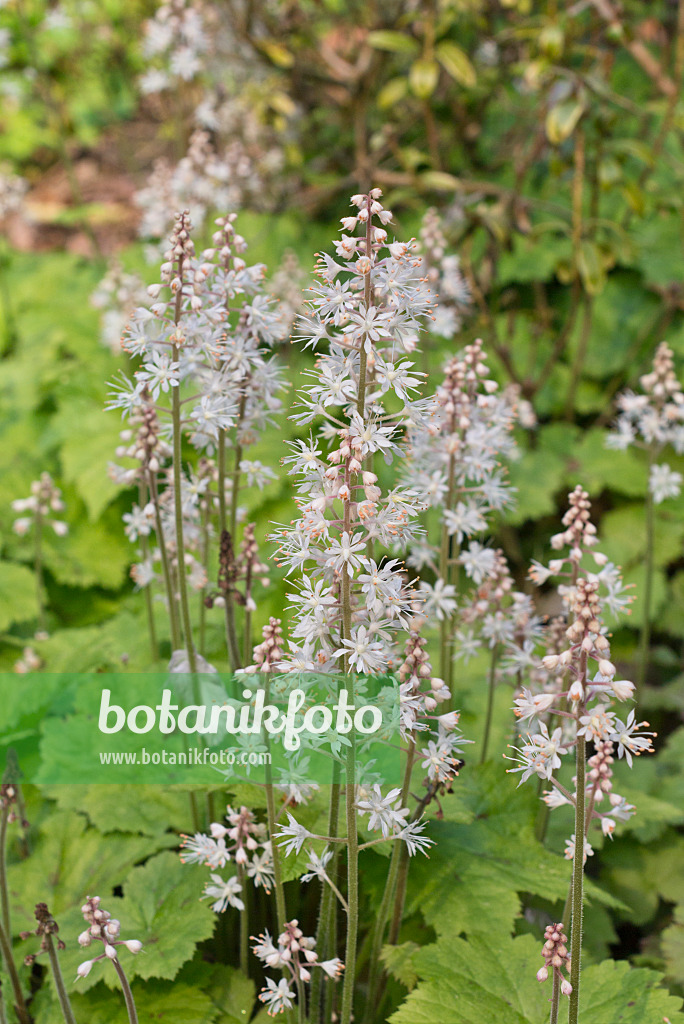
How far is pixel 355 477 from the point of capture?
194 centimetres

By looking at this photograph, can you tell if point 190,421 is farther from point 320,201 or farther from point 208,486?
point 320,201

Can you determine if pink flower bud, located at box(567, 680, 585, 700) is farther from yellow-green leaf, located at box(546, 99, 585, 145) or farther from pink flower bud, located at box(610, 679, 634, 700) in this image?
yellow-green leaf, located at box(546, 99, 585, 145)

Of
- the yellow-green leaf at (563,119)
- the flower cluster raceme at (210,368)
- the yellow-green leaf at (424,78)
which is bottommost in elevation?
the flower cluster raceme at (210,368)

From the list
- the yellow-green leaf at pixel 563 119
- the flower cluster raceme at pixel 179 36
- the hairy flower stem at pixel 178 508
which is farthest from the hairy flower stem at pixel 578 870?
the flower cluster raceme at pixel 179 36

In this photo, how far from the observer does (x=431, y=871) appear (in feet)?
9.02

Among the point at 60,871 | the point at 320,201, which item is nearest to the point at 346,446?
the point at 60,871

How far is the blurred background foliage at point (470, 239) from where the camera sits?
4.49 metres

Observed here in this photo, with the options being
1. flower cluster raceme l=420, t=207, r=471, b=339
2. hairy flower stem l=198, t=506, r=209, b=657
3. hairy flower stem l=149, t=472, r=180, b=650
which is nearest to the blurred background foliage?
flower cluster raceme l=420, t=207, r=471, b=339

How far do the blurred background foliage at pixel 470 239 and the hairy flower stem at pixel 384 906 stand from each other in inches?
40.5

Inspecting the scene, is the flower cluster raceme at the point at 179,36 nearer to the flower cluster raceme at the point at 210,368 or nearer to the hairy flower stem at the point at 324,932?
the flower cluster raceme at the point at 210,368

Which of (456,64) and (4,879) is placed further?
(456,64)

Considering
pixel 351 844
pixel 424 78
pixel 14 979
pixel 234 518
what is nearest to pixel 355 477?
pixel 351 844

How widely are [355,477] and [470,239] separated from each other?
13.6 feet

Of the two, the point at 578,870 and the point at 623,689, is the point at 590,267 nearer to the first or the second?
the point at 623,689
